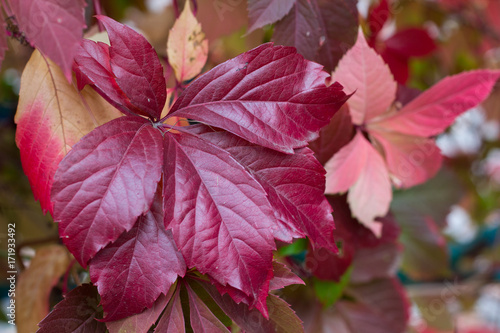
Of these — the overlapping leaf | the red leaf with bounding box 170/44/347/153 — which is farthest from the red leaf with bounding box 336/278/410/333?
the red leaf with bounding box 170/44/347/153

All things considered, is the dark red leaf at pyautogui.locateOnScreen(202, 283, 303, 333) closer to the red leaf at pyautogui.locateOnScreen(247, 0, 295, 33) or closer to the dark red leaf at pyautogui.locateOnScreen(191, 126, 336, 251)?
the dark red leaf at pyautogui.locateOnScreen(191, 126, 336, 251)

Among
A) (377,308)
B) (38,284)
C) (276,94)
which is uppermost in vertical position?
(276,94)

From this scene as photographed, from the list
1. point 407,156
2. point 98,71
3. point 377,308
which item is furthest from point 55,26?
point 377,308

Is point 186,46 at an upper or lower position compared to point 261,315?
upper

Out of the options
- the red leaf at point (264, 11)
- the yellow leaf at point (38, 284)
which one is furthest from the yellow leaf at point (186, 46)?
the yellow leaf at point (38, 284)

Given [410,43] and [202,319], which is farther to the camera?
[410,43]

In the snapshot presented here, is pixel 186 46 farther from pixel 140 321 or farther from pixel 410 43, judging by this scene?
pixel 410 43

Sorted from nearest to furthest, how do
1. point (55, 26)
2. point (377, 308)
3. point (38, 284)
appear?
point (55, 26)
point (38, 284)
point (377, 308)
